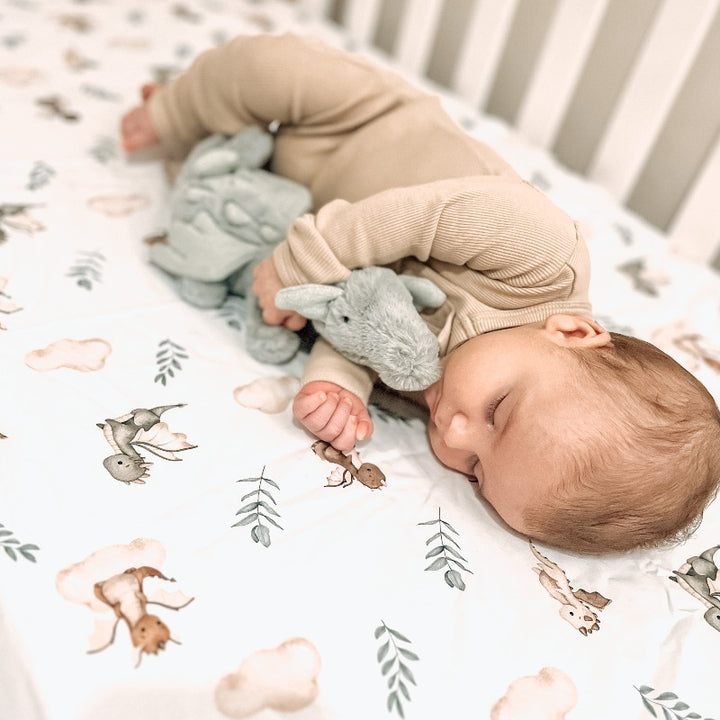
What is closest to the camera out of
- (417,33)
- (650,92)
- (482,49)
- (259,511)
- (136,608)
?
(136,608)

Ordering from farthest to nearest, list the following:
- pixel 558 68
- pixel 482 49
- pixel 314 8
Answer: pixel 314 8
pixel 482 49
pixel 558 68

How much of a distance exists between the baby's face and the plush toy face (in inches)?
1.8

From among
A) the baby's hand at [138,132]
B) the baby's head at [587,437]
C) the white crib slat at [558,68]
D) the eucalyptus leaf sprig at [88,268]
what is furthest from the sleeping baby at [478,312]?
the white crib slat at [558,68]

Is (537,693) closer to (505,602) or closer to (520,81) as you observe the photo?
(505,602)

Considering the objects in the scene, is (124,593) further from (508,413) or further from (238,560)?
(508,413)

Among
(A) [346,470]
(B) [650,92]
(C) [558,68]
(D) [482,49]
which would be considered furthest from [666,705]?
(D) [482,49]

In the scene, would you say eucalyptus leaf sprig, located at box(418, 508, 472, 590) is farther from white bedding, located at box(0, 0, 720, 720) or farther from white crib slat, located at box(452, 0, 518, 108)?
white crib slat, located at box(452, 0, 518, 108)

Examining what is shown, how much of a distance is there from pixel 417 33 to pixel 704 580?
4.58 feet

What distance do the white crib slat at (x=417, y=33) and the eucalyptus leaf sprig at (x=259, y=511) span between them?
4.27ft

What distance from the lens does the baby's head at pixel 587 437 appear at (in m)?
0.72

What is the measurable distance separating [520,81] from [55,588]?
1.49 meters

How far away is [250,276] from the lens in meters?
0.99

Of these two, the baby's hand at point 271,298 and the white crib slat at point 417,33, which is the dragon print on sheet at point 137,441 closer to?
the baby's hand at point 271,298

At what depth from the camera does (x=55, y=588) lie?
607mm
